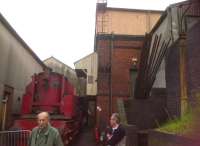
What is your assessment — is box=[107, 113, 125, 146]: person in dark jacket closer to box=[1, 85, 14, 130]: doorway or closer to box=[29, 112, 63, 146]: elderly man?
box=[29, 112, 63, 146]: elderly man

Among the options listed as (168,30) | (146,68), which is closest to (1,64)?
(146,68)

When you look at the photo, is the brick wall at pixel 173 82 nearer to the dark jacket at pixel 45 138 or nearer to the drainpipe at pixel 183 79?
the drainpipe at pixel 183 79

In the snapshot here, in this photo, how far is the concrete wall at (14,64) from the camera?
43.3 feet

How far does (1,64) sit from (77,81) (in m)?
17.9

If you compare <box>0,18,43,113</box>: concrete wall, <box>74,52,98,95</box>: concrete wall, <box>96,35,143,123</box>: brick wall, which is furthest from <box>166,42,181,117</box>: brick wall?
<box>74,52,98,95</box>: concrete wall

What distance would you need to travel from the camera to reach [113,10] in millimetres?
21609

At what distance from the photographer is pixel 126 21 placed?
21.4 m

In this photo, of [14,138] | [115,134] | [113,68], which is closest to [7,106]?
[14,138]

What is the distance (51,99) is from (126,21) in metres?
10.6

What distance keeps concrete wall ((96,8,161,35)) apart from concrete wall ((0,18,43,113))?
5778 millimetres

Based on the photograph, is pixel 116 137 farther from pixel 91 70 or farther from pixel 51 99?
pixel 91 70

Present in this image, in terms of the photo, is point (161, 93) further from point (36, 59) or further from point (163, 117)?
point (36, 59)

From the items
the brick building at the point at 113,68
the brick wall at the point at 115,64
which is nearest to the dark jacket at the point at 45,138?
the brick building at the point at 113,68

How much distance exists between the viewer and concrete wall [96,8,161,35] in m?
20.7
